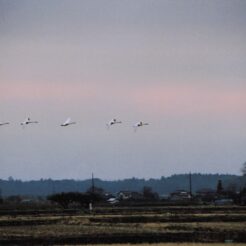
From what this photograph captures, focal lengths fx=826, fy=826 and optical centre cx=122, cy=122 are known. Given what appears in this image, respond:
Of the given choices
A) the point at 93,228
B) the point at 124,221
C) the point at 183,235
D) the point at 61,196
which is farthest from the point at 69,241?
the point at 61,196

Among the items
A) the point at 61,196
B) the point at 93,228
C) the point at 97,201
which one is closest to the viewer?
the point at 93,228

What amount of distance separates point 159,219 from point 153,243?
972 inches

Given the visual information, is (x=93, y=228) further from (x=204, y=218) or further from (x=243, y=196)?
(x=243, y=196)

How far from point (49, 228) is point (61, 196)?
71131 mm

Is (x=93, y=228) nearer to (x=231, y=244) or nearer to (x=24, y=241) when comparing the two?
(x=24, y=241)

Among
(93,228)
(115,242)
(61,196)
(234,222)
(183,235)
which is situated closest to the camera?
(115,242)

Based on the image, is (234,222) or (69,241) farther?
(234,222)

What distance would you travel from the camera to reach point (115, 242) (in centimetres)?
4500

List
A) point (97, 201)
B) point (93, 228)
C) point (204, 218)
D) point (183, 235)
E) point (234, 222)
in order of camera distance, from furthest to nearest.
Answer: point (97, 201) < point (204, 218) < point (234, 222) < point (93, 228) < point (183, 235)

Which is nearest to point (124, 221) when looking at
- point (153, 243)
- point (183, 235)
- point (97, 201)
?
point (183, 235)

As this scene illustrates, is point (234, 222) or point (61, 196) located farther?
point (61, 196)

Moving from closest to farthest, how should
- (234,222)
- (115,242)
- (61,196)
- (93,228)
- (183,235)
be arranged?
(115,242) → (183,235) → (93,228) → (234,222) → (61,196)

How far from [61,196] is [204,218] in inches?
2415

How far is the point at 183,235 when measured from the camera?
1932 inches
